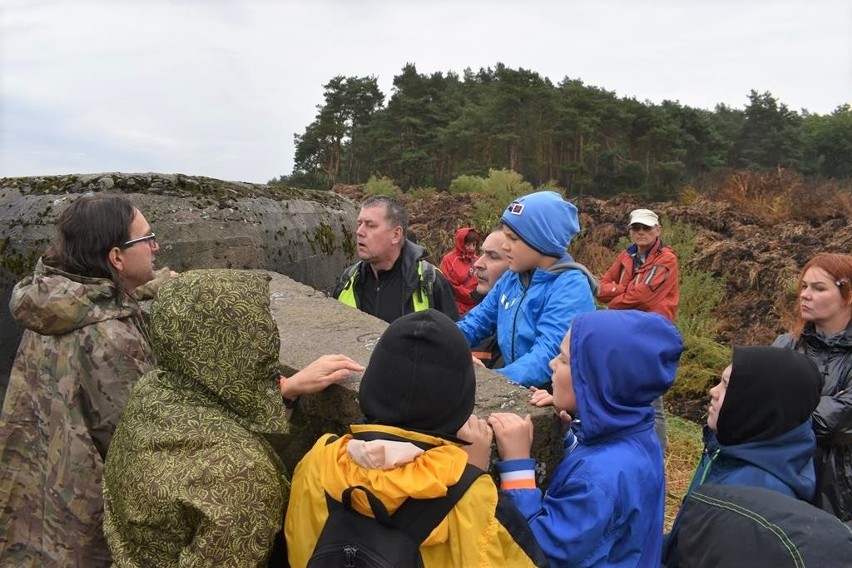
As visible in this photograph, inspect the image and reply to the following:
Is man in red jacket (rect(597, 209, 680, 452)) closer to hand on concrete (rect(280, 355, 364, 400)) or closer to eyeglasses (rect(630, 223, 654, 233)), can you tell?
eyeglasses (rect(630, 223, 654, 233))

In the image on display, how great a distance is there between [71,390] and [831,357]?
329cm

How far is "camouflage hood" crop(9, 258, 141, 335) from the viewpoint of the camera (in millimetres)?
2203

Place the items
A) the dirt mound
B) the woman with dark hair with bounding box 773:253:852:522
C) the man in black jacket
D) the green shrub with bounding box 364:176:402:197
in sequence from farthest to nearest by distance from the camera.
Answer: the green shrub with bounding box 364:176:402:197, the dirt mound, the man in black jacket, the woman with dark hair with bounding box 773:253:852:522

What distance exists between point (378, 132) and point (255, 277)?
29.0 m

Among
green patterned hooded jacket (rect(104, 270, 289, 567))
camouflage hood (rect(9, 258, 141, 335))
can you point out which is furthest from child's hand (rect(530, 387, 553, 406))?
camouflage hood (rect(9, 258, 141, 335))

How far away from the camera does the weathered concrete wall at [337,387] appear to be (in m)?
2.10

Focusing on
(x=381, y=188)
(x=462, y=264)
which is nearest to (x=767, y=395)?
(x=462, y=264)

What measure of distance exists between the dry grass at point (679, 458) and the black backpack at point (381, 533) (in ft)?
11.5

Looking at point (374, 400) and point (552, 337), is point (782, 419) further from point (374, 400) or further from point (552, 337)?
point (374, 400)

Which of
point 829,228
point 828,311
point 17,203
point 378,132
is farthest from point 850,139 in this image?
point 17,203

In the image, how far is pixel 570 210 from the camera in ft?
9.47

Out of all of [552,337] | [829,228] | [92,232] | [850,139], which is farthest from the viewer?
[850,139]

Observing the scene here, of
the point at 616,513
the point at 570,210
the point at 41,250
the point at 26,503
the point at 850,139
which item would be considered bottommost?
the point at 26,503

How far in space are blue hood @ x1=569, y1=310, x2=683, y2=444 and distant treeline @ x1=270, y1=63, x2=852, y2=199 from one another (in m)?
25.0
